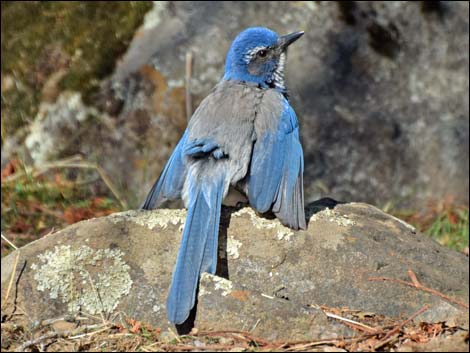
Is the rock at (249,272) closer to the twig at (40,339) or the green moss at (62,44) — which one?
the twig at (40,339)

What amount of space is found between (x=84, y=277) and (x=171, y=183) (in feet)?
2.67

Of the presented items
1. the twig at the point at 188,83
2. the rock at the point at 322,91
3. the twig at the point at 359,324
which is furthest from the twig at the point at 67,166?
the twig at the point at 359,324

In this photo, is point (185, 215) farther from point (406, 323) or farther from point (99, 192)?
point (99, 192)

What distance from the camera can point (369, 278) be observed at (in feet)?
13.5

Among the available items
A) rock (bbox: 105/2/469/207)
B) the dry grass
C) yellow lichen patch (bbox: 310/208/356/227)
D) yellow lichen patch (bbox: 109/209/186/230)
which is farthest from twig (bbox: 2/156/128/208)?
the dry grass

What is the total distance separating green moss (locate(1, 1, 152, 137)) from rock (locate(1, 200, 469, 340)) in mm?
2678

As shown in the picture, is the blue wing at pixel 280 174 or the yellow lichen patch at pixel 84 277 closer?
the yellow lichen patch at pixel 84 277

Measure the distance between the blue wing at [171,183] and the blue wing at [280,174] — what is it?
384mm

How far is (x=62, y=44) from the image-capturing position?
689 cm

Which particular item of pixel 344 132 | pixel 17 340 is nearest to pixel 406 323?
pixel 17 340

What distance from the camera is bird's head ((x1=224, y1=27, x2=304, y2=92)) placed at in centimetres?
492

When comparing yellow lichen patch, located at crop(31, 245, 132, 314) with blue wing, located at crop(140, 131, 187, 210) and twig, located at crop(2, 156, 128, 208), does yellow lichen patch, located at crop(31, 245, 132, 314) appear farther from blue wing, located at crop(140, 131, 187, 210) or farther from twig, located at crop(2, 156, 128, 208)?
twig, located at crop(2, 156, 128, 208)

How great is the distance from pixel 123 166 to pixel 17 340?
121 inches

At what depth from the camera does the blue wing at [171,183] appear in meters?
4.46
